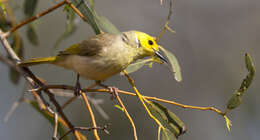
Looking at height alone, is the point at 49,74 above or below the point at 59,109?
below

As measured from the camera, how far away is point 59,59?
2.93 m

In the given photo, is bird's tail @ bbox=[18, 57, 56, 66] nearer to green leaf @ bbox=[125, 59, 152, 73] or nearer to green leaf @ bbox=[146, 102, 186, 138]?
green leaf @ bbox=[125, 59, 152, 73]

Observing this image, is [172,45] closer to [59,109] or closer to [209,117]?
[209,117]

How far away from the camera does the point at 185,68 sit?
20.4ft

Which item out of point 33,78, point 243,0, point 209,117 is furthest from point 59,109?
point 243,0

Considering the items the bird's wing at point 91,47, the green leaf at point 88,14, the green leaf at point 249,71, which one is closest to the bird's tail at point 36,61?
the bird's wing at point 91,47

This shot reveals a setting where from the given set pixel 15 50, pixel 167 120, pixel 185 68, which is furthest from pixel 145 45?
pixel 185 68

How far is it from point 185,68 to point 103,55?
367cm

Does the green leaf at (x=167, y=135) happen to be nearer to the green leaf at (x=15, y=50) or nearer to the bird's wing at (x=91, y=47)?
the bird's wing at (x=91, y=47)

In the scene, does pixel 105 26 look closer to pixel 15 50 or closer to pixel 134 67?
pixel 134 67

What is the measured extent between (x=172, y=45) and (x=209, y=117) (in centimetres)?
159

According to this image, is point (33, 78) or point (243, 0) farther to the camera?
point (243, 0)

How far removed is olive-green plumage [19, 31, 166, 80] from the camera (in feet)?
8.94

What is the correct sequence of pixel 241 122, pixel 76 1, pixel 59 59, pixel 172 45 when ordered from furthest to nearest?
pixel 172 45 → pixel 241 122 → pixel 59 59 → pixel 76 1
